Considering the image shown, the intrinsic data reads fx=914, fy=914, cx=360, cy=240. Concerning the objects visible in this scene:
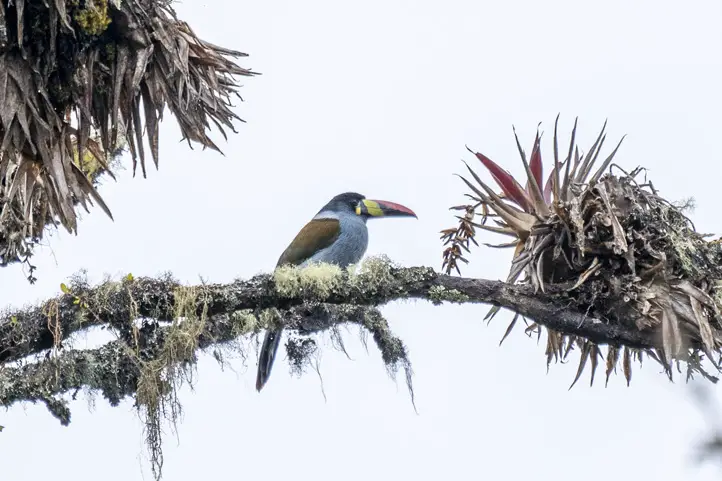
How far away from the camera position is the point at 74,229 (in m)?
5.25

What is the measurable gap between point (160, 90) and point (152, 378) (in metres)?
1.73

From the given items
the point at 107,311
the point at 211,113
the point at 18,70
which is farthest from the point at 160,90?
the point at 107,311

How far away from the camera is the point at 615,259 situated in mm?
5066

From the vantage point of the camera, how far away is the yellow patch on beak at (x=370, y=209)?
29.0 feet

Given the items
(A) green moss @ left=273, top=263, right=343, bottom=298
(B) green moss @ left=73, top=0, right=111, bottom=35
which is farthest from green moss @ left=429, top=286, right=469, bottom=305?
(B) green moss @ left=73, top=0, right=111, bottom=35

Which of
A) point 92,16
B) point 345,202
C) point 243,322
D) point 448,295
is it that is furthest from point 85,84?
point 345,202

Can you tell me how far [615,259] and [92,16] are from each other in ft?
10.5

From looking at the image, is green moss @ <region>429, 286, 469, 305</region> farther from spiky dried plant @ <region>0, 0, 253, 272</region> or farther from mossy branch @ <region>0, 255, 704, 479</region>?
spiky dried plant @ <region>0, 0, 253, 272</region>

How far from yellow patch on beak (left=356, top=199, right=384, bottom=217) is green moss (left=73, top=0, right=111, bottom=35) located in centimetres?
402

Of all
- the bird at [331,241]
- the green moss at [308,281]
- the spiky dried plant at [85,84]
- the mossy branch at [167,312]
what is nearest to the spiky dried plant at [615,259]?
the mossy branch at [167,312]

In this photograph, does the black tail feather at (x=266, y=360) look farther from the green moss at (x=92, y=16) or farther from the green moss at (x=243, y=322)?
the green moss at (x=92, y=16)

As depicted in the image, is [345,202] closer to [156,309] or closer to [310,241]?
[310,241]

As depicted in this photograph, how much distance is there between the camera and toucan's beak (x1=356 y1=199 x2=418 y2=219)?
885 centimetres

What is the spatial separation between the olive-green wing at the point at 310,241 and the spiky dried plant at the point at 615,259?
2856mm
